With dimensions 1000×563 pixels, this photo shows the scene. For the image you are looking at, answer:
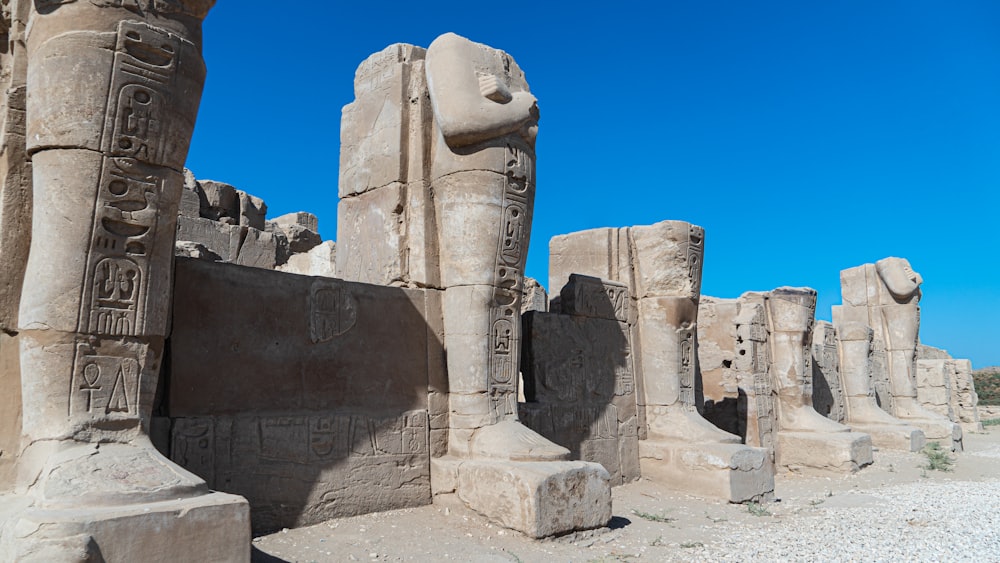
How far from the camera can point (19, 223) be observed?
3.41m

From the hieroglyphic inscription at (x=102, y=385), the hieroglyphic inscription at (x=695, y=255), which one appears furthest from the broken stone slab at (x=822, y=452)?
the hieroglyphic inscription at (x=102, y=385)

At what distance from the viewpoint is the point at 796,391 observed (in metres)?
9.12

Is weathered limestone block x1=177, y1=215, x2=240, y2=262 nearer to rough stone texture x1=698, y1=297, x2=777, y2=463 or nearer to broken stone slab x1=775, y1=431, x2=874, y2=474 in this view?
rough stone texture x1=698, y1=297, x2=777, y2=463

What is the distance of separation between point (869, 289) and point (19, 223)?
42.1 feet

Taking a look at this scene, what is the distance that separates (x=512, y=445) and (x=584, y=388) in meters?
1.78

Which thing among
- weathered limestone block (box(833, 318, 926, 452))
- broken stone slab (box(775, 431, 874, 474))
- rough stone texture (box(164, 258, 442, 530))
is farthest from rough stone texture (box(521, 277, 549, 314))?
rough stone texture (box(164, 258, 442, 530))

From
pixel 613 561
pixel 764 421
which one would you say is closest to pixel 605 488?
pixel 613 561

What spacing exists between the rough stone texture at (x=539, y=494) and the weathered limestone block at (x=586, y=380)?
3.98 ft

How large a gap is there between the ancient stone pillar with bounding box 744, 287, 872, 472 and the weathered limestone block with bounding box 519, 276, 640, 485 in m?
3.03

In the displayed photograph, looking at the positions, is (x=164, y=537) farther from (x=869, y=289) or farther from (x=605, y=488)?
(x=869, y=289)

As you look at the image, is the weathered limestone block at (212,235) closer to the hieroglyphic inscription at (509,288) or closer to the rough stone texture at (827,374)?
the hieroglyphic inscription at (509,288)

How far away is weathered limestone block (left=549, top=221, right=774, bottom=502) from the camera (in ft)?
21.2

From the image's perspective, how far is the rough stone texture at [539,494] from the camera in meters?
4.22

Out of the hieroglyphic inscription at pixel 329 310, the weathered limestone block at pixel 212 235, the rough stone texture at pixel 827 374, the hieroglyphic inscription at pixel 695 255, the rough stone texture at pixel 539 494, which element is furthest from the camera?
the rough stone texture at pixel 827 374
